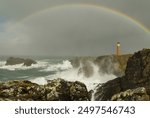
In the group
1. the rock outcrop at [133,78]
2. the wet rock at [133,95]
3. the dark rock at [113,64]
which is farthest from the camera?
the dark rock at [113,64]

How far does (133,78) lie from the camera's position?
8.00 meters

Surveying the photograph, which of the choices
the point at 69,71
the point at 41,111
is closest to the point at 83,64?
the point at 69,71

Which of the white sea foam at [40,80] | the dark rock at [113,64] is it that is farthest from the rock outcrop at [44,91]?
the dark rock at [113,64]

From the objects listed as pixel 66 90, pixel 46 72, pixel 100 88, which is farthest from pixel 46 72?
pixel 100 88

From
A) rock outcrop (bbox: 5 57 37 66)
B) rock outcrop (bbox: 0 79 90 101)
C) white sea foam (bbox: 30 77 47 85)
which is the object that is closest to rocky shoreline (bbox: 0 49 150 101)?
rock outcrop (bbox: 0 79 90 101)

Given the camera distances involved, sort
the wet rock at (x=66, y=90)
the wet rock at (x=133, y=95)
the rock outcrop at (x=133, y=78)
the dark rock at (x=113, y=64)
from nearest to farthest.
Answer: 1. the wet rock at (x=133, y=95)
2. the wet rock at (x=66, y=90)
3. the rock outcrop at (x=133, y=78)
4. the dark rock at (x=113, y=64)

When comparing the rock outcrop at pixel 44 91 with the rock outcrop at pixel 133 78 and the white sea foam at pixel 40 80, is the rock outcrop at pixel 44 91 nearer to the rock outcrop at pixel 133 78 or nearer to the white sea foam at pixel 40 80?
the white sea foam at pixel 40 80

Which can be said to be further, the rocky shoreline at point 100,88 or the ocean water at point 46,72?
the ocean water at point 46,72

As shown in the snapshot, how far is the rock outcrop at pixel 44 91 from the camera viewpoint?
25.2 ft

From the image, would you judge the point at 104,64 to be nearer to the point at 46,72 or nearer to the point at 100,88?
the point at 100,88

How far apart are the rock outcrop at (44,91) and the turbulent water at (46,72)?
12 cm

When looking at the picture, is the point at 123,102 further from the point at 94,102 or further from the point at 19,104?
the point at 19,104

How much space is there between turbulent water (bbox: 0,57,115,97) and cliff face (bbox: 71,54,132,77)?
5cm

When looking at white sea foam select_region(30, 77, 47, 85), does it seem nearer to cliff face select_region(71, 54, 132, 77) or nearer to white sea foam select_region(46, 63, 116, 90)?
white sea foam select_region(46, 63, 116, 90)
